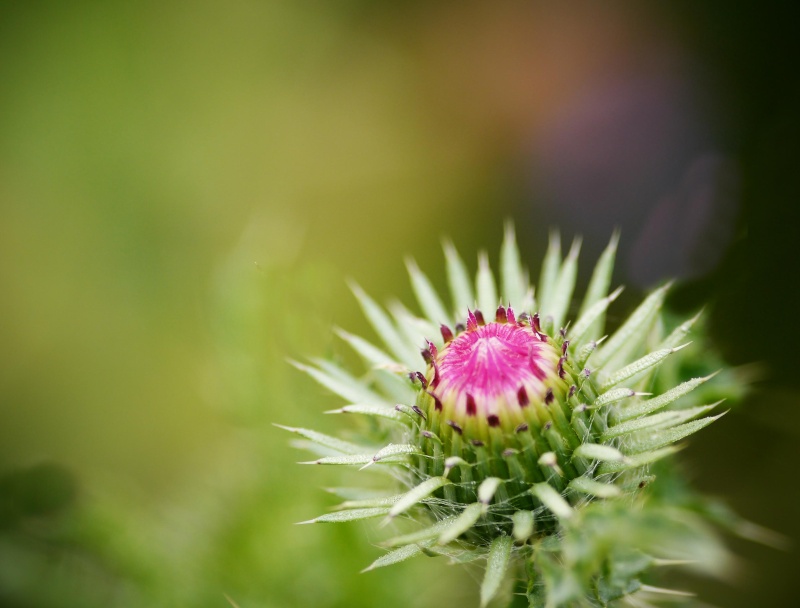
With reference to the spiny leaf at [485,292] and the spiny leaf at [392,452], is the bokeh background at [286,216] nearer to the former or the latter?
the spiny leaf at [485,292]

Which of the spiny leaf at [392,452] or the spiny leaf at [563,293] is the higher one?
the spiny leaf at [563,293]

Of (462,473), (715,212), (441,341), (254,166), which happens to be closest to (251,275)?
(441,341)

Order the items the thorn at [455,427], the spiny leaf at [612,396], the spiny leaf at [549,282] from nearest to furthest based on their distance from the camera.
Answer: the spiny leaf at [612,396], the thorn at [455,427], the spiny leaf at [549,282]

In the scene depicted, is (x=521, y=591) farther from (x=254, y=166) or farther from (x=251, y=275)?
(x=254, y=166)

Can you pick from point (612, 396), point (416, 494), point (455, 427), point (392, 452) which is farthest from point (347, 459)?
point (612, 396)

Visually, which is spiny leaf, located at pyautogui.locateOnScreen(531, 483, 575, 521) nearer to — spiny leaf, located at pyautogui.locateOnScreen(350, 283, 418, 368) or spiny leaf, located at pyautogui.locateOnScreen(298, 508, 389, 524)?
spiny leaf, located at pyautogui.locateOnScreen(298, 508, 389, 524)

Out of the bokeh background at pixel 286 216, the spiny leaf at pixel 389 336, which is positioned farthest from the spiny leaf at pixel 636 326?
the bokeh background at pixel 286 216

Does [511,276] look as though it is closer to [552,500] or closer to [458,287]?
[458,287]
